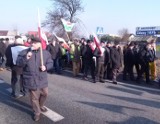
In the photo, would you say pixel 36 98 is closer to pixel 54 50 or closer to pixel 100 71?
pixel 100 71

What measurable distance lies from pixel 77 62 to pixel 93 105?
6157mm

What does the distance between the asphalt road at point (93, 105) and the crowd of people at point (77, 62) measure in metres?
0.49

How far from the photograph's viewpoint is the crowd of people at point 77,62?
239 inches

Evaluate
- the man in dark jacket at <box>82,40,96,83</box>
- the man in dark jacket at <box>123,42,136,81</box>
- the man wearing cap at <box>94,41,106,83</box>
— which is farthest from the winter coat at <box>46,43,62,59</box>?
the man in dark jacket at <box>123,42,136,81</box>

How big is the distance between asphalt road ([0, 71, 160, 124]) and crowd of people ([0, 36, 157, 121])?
1.60 feet

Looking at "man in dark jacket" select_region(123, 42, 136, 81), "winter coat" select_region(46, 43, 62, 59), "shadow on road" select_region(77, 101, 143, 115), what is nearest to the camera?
"shadow on road" select_region(77, 101, 143, 115)

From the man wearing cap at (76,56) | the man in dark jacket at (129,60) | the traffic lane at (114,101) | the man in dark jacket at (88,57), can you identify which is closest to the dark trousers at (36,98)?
the traffic lane at (114,101)

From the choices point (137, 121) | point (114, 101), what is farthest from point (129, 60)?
point (137, 121)

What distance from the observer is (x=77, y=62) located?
13422 millimetres

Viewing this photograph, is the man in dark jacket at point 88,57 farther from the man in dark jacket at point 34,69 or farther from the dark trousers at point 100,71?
the man in dark jacket at point 34,69

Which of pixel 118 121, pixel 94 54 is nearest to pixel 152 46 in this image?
pixel 94 54

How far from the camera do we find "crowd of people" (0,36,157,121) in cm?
608

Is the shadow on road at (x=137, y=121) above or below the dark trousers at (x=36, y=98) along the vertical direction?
below

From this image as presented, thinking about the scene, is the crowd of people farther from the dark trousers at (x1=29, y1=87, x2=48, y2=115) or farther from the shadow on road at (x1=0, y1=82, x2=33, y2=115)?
the shadow on road at (x1=0, y1=82, x2=33, y2=115)
